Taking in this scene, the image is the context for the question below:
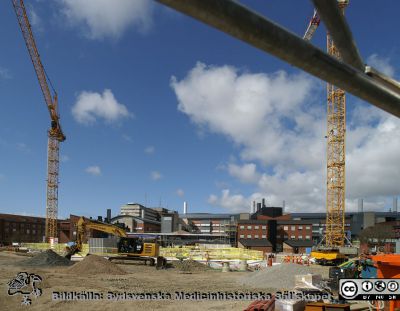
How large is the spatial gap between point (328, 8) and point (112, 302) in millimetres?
18443

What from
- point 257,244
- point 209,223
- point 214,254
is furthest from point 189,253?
point 209,223

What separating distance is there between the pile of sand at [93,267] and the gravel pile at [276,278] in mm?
10434

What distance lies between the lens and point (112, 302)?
61.9 feet

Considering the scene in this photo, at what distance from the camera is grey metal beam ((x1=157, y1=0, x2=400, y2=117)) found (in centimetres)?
224

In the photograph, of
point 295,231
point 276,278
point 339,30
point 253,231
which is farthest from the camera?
point 295,231

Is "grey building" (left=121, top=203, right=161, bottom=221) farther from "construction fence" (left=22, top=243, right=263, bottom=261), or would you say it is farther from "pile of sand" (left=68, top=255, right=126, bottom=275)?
"pile of sand" (left=68, top=255, right=126, bottom=275)

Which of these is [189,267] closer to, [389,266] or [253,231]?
[389,266]

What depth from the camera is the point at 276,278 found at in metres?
25.7

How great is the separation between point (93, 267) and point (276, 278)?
13856mm

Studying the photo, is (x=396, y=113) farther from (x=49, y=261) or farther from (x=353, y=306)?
(x=49, y=261)

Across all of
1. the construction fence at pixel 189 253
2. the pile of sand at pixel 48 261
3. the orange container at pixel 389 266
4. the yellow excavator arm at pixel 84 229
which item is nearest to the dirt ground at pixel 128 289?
the orange container at pixel 389 266

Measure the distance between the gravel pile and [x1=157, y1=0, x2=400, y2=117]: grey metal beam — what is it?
74.8ft

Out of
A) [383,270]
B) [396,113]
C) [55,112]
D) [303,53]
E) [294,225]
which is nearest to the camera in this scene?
[303,53]

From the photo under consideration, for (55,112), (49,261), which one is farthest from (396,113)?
A: (55,112)
